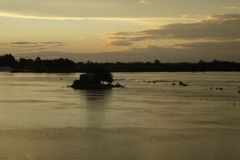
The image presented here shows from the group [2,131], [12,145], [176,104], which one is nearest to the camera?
[12,145]

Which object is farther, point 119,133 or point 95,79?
point 95,79

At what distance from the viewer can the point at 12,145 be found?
14.8m

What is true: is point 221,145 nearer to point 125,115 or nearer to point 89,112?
point 125,115

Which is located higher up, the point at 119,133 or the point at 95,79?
the point at 95,79

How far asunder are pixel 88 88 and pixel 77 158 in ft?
121

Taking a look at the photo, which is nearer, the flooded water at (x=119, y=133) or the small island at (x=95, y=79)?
the flooded water at (x=119, y=133)

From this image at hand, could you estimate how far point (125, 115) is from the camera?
2403cm

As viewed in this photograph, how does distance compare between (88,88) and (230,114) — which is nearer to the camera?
(230,114)

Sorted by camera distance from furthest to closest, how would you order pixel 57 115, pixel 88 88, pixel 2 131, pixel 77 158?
pixel 88 88, pixel 57 115, pixel 2 131, pixel 77 158

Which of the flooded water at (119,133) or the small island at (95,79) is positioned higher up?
the small island at (95,79)

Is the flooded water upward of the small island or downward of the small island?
downward

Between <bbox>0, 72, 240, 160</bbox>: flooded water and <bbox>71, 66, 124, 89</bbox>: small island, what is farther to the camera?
<bbox>71, 66, 124, 89</bbox>: small island

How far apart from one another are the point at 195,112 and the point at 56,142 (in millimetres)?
12381

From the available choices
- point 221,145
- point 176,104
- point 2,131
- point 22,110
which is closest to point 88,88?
point 176,104
